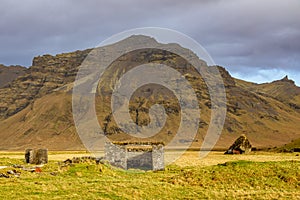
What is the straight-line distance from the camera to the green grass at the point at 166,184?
24.1 metres

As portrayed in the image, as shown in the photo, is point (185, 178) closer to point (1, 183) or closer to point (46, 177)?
point (46, 177)

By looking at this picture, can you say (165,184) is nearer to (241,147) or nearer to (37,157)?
(37,157)

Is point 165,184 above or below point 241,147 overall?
below

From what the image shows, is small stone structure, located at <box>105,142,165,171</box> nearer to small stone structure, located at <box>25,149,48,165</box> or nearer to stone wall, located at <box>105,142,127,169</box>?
stone wall, located at <box>105,142,127,169</box>

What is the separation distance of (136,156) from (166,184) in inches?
628

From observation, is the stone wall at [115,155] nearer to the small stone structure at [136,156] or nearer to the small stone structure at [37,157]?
the small stone structure at [136,156]

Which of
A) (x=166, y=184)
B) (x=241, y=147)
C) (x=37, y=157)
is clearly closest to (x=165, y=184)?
(x=166, y=184)

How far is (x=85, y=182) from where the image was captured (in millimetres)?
27844

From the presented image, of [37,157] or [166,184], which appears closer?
[166,184]

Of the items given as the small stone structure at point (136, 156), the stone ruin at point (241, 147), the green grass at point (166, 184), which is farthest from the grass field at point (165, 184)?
the stone ruin at point (241, 147)

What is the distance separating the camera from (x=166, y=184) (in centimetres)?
2844

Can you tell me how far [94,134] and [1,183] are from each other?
167562mm

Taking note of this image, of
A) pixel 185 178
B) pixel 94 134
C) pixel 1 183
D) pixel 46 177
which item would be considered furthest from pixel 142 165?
pixel 94 134

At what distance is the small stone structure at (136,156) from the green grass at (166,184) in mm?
7009
